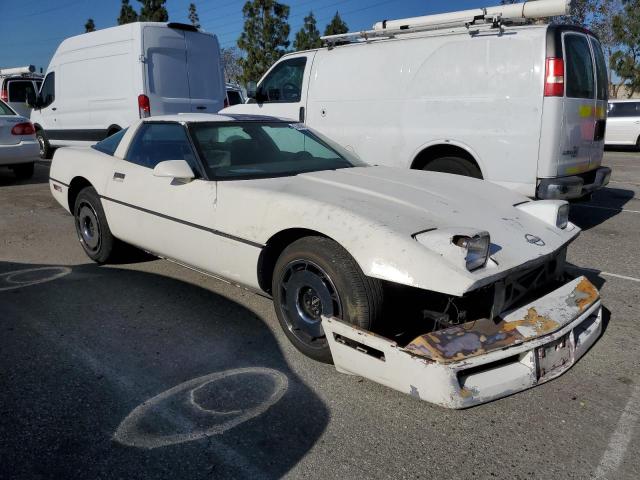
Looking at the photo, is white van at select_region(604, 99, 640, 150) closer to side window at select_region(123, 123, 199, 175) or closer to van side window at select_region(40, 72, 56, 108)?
van side window at select_region(40, 72, 56, 108)

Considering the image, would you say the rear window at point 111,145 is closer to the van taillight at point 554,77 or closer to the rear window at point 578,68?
the van taillight at point 554,77

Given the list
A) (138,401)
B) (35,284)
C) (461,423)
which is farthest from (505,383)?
(35,284)

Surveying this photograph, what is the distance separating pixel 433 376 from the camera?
7.59 ft

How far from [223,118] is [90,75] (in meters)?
6.65

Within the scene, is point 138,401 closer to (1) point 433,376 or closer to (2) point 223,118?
(1) point 433,376

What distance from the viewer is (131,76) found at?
8.71 m

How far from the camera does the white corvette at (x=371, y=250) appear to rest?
8.00ft

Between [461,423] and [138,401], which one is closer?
[461,423]

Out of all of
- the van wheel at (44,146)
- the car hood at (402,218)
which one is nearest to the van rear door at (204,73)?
the van wheel at (44,146)

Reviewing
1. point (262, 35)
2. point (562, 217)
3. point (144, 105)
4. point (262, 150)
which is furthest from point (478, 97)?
point (262, 35)

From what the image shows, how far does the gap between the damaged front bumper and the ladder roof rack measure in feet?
13.0

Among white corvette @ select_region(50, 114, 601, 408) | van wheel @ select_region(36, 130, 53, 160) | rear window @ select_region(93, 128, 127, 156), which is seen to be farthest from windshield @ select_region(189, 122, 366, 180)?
van wheel @ select_region(36, 130, 53, 160)

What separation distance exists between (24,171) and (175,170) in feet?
26.1

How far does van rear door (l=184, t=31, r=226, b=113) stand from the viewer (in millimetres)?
9234
